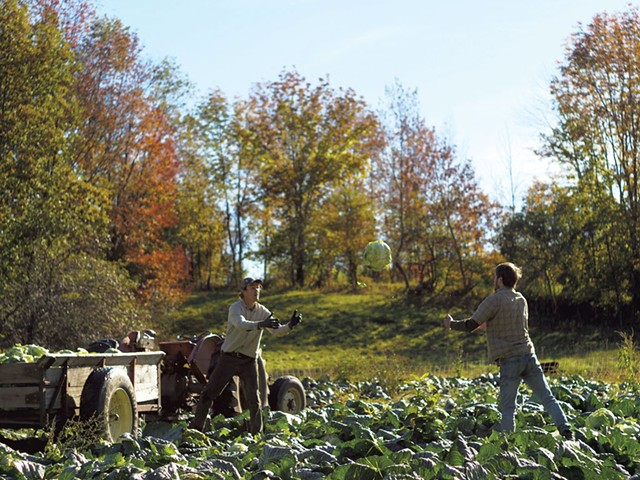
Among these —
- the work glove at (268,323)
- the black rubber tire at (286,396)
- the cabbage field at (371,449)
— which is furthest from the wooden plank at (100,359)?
the black rubber tire at (286,396)

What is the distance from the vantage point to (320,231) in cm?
3906

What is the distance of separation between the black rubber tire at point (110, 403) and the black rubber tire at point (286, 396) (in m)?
2.71

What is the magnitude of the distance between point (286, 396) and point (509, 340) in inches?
173

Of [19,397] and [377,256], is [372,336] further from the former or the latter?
[19,397]

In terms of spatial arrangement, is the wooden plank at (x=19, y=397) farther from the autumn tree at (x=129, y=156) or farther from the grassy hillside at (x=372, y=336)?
the autumn tree at (x=129, y=156)

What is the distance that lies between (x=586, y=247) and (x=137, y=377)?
2315 cm

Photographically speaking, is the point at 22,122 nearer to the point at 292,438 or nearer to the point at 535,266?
the point at 292,438

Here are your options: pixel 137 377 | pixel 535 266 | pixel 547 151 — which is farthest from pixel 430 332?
pixel 137 377

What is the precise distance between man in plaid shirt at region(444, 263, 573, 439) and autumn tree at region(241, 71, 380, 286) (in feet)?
97.1

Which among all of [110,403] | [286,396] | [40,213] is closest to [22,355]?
[110,403]

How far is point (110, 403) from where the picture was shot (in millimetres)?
9234

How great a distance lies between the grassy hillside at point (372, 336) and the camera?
2350cm

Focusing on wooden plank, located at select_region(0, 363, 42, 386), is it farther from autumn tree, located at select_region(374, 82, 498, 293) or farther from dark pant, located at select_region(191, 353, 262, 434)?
autumn tree, located at select_region(374, 82, 498, 293)

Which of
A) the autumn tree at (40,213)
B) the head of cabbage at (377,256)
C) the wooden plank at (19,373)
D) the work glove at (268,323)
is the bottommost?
the wooden plank at (19,373)
